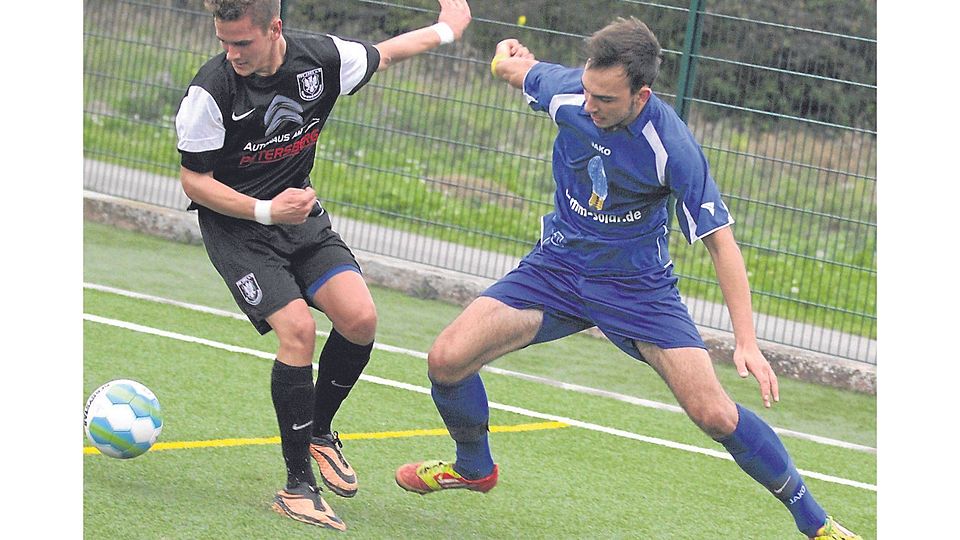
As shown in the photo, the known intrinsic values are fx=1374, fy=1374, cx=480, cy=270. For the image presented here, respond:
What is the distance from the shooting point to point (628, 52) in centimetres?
483

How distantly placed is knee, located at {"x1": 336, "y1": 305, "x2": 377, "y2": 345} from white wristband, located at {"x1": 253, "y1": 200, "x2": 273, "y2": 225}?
0.60 metres

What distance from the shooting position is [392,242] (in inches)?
387

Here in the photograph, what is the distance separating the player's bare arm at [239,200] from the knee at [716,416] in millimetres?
1604

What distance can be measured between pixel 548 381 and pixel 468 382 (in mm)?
2713

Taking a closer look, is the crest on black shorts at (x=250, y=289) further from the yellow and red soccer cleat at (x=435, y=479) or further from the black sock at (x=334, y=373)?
the yellow and red soccer cleat at (x=435, y=479)

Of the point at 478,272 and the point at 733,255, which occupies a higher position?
the point at 733,255

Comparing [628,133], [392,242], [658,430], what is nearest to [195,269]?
[392,242]

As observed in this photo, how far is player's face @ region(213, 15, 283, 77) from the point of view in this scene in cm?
495

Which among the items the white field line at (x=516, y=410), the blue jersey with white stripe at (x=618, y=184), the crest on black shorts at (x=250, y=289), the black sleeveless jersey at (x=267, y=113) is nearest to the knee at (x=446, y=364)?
the blue jersey with white stripe at (x=618, y=184)

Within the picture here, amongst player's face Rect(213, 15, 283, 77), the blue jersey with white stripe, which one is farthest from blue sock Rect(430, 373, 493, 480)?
player's face Rect(213, 15, 283, 77)

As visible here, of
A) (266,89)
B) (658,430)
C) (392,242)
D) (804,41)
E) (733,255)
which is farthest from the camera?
(392,242)

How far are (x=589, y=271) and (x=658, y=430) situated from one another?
7.34ft

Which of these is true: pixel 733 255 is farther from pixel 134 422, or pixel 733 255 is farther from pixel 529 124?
pixel 529 124

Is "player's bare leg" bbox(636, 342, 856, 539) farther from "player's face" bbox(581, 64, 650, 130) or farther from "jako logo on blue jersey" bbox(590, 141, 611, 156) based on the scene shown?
"player's face" bbox(581, 64, 650, 130)
